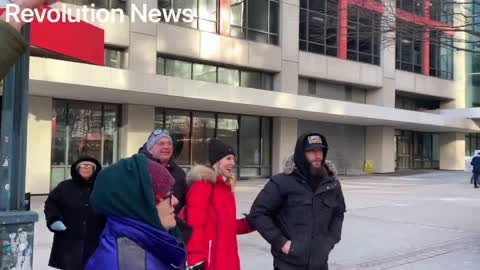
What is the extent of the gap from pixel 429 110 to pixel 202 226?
36.9 m

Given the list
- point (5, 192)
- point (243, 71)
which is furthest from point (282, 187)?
point (243, 71)

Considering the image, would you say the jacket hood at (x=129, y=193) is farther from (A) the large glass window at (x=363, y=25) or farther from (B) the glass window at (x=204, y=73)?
(B) the glass window at (x=204, y=73)

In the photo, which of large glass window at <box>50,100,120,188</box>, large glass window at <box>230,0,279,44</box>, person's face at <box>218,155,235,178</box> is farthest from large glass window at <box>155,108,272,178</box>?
person's face at <box>218,155,235,178</box>

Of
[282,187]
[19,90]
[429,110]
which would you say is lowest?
[282,187]

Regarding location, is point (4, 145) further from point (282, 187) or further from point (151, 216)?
point (282, 187)

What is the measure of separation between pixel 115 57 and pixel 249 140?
8.64 metres

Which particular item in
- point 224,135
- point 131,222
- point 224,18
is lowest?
point 131,222

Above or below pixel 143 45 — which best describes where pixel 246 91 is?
below

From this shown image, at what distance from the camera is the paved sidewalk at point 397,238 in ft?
25.0

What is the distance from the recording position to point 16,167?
10.3 feet

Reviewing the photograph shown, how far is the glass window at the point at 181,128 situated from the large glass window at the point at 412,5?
14086 millimetres

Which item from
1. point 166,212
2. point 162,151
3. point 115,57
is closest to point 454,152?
point 115,57

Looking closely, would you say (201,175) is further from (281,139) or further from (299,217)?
(281,139)

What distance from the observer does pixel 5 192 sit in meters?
3.12
